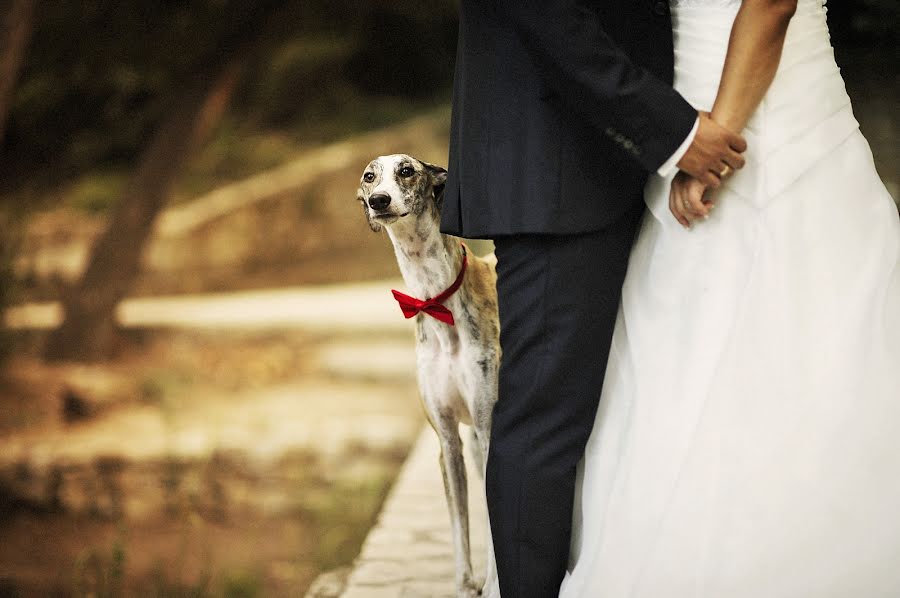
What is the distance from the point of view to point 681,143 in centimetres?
144

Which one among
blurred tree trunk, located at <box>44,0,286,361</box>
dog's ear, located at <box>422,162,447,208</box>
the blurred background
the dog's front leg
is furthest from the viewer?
blurred tree trunk, located at <box>44,0,286,361</box>

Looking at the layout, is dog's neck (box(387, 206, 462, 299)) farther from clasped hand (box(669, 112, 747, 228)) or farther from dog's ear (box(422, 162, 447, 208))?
clasped hand (box(669, 112, 747, 228))

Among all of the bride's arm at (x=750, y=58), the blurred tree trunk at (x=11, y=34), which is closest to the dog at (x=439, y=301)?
the bride's arm at (x=750, y=58)

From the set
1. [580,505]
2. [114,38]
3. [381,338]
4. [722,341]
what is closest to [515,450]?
[580,505]

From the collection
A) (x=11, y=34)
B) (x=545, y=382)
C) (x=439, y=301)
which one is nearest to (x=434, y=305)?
(x=439, y=301)

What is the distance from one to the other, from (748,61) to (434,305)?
31.5 inches

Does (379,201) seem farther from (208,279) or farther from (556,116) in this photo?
(208,279)

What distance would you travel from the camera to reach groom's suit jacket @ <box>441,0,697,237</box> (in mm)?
1412

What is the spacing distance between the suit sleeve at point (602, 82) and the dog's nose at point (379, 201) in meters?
0.51

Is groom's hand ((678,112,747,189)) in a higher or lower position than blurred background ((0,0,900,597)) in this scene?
higher

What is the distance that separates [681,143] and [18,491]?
13.0 ft

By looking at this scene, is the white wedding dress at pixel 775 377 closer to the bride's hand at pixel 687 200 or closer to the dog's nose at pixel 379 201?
the bride's hand at pixel 687 200

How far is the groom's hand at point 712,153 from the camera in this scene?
1.44 metres

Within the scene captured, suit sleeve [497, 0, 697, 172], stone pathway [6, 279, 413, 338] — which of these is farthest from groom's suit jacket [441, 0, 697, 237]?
stone pathway [6, 279, 413, 338]
